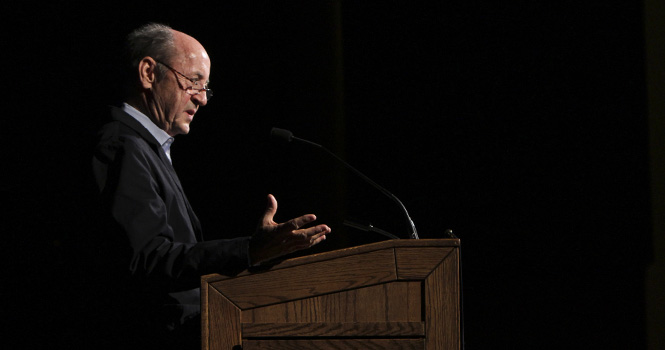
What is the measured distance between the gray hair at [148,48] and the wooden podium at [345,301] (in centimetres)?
91

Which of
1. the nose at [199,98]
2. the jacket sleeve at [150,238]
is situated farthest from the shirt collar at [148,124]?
the jacket sleeve at [150,238]

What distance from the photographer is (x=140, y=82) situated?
6.07 ft

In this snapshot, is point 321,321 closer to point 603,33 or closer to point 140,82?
point 140,82

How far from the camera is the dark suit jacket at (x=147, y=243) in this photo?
1307 millimetres

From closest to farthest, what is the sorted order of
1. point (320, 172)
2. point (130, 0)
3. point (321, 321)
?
point (321, 321)
point (130, 0)
point (320, 172)

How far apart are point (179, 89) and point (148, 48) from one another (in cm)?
16

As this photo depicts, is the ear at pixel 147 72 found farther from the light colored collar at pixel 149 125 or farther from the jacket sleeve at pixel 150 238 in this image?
the jacket sleeve at pixel 150 238

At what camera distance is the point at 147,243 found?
1.36 m

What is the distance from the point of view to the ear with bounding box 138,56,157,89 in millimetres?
1852

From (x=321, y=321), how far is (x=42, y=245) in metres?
1.39

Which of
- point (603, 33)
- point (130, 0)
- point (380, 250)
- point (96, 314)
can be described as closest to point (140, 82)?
point (96, 314)

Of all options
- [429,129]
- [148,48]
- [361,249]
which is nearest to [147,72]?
[148,48]

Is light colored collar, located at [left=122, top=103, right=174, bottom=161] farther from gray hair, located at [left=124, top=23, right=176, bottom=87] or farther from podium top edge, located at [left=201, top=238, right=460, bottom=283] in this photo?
podium top edge, located at [left=201, top=238, right=460, bottom=283]

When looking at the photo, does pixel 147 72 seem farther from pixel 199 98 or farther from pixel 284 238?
pixel 284 238
